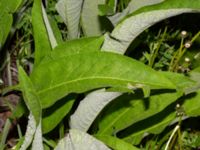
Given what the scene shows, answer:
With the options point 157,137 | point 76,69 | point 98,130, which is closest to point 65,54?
point 76,69

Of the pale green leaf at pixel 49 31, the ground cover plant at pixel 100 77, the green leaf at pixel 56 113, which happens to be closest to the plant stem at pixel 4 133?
the ground cover plant at pixel 100 77

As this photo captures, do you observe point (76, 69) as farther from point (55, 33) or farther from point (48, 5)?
point (48, 5)

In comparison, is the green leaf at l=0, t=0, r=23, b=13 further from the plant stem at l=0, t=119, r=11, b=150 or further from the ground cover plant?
the plant stem at l=0, t=119, r=11, b=150

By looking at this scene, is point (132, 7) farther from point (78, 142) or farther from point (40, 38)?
point (78, 142)

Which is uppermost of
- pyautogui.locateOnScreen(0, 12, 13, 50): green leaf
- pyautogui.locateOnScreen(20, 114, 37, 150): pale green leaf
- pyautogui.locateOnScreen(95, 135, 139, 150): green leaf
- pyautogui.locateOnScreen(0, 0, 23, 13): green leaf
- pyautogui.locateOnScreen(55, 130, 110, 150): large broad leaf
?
pyautogui.locateOnScreen(0, 0, 23, 13): green leaf

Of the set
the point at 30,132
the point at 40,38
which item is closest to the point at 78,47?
the point at 40,38

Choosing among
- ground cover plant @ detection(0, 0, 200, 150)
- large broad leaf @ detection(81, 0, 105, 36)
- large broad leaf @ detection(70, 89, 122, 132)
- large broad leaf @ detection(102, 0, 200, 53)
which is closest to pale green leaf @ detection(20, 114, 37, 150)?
ground cover plant @ detection(0, 0, 200, 150)
